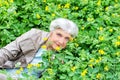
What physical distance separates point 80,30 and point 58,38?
83 cm

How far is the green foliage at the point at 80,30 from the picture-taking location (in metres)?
4.24

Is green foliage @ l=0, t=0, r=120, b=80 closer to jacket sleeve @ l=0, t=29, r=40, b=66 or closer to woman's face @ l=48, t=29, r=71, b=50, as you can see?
woman's face @ l=48, t=29, r=71, b=50

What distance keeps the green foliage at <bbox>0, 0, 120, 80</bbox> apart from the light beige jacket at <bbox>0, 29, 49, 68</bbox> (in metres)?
0.27

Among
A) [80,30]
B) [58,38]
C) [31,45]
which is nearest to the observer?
[58,38]

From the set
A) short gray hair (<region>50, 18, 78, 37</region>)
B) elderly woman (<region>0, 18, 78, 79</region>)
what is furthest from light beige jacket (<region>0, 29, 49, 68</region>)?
short gray hair (<region>50, 18, 78, 37</region>)

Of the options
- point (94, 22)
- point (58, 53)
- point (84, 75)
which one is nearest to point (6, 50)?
point (58, 53)

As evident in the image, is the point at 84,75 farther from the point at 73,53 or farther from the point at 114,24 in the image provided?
the point at 114,24

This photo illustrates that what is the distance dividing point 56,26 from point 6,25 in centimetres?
87

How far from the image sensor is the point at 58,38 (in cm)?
431

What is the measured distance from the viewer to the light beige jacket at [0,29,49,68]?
4488mm

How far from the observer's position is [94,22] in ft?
17.3

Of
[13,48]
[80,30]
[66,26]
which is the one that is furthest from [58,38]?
[80,30]

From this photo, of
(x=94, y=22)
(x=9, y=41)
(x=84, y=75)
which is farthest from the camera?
(x=94, y=22)

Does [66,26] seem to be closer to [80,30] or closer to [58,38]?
[58,38]
